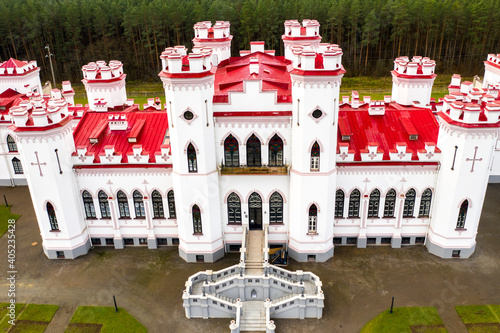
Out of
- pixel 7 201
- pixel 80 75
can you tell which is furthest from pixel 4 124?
pixel 80 75

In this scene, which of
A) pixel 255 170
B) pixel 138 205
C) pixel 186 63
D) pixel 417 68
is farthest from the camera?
pixel 417 68

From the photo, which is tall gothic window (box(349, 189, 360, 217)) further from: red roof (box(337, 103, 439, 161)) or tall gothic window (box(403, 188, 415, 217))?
tall gothic window (box(403, 188, 415, 217))

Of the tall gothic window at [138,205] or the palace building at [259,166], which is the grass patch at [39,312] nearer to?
the palace building at [259,166]

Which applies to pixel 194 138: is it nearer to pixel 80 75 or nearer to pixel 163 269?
pixel 163 269

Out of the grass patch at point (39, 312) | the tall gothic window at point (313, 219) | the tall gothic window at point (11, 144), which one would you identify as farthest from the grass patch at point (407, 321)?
the tall gothic window at point (11, 144)

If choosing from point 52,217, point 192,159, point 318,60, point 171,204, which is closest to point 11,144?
point 52,217

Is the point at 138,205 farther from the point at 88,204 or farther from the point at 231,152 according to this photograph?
the point at 231,152
